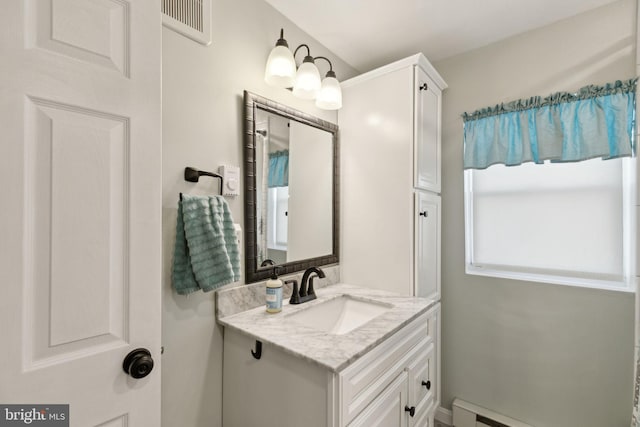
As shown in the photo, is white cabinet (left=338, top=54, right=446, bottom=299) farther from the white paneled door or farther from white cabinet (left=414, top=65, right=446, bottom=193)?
the white paneled door

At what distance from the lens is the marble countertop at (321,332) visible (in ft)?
3.10

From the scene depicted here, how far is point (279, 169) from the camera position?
4.99 feet

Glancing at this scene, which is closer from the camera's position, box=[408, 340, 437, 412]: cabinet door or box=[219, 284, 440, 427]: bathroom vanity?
box=[219, 284, 440, 427]: bathroom vanity

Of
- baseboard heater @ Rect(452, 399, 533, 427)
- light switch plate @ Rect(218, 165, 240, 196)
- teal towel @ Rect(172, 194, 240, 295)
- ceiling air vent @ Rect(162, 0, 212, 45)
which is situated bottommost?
baseboard heater @ Rect(452, 399, 533, 427)

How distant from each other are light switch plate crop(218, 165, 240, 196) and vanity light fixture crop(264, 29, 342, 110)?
50 centimetres

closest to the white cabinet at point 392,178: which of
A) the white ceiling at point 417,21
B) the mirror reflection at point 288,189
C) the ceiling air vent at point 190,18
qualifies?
the mirror reflection at point 288,189

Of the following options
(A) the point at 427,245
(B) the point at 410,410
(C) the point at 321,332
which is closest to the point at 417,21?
(A) the point at 427,245

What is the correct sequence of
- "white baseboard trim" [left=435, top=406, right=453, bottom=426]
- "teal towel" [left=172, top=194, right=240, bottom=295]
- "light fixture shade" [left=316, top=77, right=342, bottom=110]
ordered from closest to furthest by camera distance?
"teal towel" [left=172, top=194, right=240, bottom=295] → "light fixture shade" [left=316, top=77, right=342, bottom=110] → "white baseboard trim" [left=435, top=406, right=453, bottom=426]

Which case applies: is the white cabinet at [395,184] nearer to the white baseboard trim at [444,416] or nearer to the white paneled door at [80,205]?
the white baseboard trim at [444,416]

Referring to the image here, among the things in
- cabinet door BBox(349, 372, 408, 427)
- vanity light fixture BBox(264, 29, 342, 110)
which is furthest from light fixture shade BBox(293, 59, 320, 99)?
cabinet door BBox(349, 372, 408, 427)

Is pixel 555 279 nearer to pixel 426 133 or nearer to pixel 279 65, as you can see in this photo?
pixel 426 133

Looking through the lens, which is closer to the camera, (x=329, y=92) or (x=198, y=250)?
(x=198, y=250)

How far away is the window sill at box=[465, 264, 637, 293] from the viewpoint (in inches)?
58.1

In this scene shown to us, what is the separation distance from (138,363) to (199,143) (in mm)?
820
